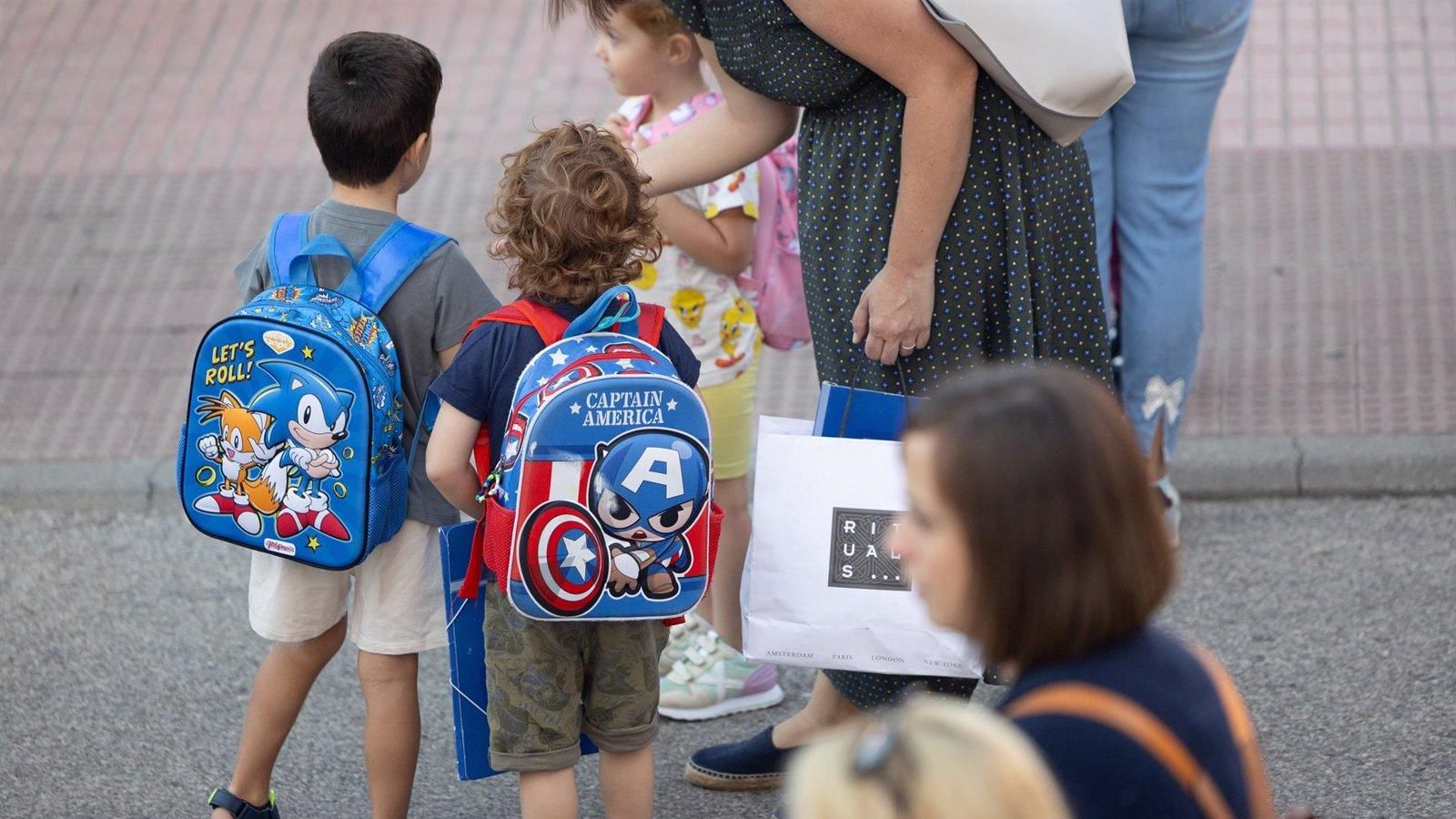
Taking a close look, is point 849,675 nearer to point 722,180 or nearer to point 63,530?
point 722,180

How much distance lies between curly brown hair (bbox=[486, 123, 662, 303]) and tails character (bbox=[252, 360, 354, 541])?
357 mm

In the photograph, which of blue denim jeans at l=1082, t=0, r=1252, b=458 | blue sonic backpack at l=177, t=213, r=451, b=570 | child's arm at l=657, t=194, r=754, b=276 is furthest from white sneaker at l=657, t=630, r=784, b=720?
blue denim jeans at l=1082, t=0, r=1252, b=458

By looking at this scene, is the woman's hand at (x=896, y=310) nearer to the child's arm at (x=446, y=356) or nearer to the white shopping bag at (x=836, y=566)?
the white shopping bag at (x=836, y=566)

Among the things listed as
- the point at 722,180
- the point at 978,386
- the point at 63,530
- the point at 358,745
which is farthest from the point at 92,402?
the point at 978,386

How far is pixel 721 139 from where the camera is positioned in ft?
9.78

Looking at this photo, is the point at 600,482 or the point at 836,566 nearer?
the point at 600,482

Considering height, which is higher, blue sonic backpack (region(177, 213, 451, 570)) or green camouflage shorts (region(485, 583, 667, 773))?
blue sonic backpack (region(177, 213, 451, 570))

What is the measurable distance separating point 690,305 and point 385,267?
37.6 inches

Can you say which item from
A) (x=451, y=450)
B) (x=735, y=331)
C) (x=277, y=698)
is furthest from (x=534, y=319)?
(x=735, y=331)

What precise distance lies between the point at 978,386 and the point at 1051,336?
1343 millimetres

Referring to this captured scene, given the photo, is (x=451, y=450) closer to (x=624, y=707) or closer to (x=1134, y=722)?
(x=624, y=707)

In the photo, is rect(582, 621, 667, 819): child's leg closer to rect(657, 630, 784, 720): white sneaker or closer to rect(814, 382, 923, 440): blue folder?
rect(814, 382, 923, 440): blue folder

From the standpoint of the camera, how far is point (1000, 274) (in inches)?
109

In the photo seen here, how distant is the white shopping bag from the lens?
2.68 m
